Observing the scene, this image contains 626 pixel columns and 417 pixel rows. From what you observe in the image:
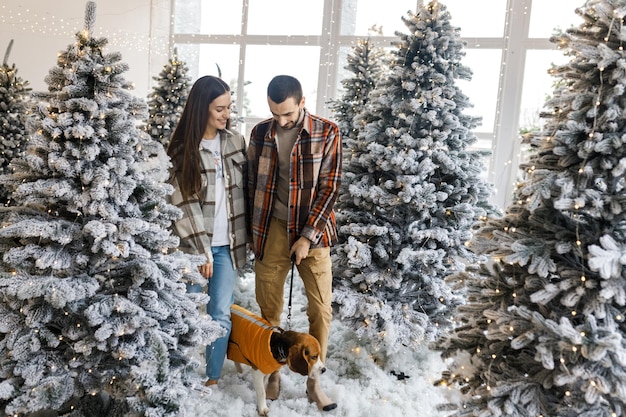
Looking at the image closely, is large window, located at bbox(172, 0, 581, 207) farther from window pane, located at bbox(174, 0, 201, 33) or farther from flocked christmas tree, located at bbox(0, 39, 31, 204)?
flocked christmas tree, located at bbox(0, 39, 31, 204)

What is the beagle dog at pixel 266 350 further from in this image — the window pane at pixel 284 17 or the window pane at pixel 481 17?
the window pane at pixel 284 17

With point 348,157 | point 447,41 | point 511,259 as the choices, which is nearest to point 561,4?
point 447,41

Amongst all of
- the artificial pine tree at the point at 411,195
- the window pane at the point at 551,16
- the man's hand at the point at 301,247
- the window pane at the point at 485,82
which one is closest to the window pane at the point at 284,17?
the window pane at the point at 485,82

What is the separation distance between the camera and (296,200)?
8.79 feet

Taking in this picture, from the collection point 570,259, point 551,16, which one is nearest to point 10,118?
point 570,259

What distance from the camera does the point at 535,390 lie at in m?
Answer: 1.87

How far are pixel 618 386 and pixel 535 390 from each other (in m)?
0.29

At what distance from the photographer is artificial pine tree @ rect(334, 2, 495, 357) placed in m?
3.22

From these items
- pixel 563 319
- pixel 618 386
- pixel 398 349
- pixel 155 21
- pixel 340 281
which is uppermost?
pixel 155 21

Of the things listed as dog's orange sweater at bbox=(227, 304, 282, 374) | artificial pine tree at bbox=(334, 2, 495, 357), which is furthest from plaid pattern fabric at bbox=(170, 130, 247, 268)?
artificial pine tree at bbox=(334, 2, 495, 357)

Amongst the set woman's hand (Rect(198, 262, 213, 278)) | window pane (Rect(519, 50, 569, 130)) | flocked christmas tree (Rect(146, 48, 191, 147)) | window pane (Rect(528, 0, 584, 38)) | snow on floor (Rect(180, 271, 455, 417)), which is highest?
window pane (Rect(528, 0, 584, 38))

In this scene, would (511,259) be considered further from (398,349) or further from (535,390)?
(398,349)

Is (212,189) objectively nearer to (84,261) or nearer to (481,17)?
(84,261)

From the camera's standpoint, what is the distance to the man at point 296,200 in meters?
2.65
